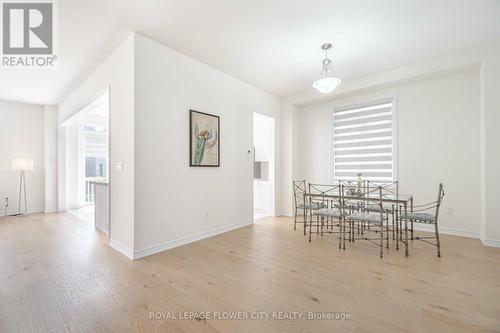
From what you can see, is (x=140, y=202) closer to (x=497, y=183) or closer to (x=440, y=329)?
(x=440, y=329)

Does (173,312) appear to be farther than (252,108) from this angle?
No

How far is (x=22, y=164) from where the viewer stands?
18.0 ft

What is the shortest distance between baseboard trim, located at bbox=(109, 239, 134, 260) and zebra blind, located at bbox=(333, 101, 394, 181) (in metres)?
4.26

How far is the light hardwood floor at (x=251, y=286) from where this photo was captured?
170cm

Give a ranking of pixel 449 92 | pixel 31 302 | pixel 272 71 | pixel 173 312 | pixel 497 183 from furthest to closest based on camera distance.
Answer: pixel 272 71
pixel 449 92
pixel 497 183
pixel 31 302
pixel 173 312

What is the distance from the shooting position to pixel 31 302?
6.48ft

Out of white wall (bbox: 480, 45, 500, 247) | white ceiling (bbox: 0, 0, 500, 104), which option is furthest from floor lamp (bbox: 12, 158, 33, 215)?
white wall (bbox: 480, 45, 500, 247)

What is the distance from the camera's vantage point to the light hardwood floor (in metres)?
1.70

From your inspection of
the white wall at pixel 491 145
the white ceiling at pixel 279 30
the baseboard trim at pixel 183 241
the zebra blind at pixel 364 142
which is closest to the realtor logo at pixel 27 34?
the white ceiling at pixel 279 30

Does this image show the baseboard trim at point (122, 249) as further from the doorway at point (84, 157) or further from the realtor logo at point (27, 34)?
the realtor logo at point (27, 34)

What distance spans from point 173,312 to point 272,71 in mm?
3893

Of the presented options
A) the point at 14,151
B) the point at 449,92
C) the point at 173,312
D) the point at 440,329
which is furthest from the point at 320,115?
the point at 14,151

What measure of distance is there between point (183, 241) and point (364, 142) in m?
4.03

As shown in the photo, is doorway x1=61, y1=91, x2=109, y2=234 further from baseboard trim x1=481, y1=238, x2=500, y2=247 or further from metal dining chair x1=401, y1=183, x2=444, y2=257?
baseboard trim x1=481, y1=238, x2=500, y2=247
